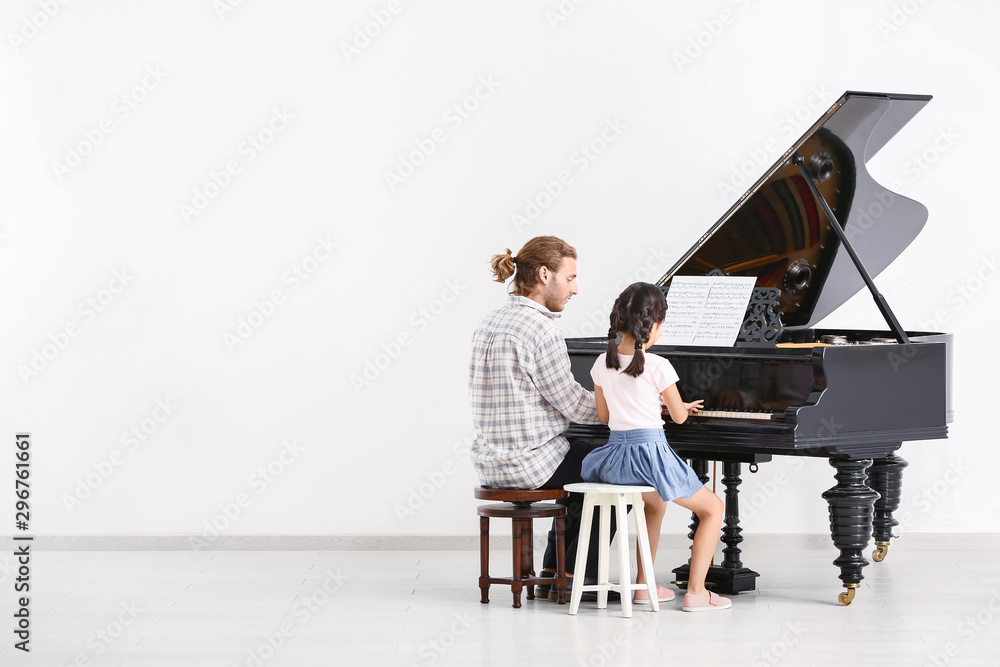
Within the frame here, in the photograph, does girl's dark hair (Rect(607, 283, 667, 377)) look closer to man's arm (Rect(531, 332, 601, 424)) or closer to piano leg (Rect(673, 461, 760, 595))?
man's arm (Rect(531, 332, 601, 424))

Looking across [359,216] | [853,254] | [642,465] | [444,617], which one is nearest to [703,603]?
[642,465]

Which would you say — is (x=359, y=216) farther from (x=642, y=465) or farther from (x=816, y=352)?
(x=816, y=352)

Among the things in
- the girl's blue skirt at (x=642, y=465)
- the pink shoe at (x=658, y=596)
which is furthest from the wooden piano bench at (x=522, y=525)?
the pink shoe at (x=658, y=596)

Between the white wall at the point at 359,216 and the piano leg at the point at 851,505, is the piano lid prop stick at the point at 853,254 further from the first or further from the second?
the white wall at the point at 359,216

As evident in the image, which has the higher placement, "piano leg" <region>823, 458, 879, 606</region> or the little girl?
the little girl

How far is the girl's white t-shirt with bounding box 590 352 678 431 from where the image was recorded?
398 cm

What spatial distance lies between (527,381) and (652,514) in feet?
2.27

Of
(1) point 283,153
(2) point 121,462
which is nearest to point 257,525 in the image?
(2) point 121,462

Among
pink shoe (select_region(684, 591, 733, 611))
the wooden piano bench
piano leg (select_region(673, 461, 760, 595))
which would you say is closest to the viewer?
the wooden piano bench

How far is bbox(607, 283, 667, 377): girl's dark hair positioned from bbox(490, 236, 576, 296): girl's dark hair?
0.33 m

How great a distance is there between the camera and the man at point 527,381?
13.4ft

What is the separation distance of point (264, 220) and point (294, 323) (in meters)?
0.52

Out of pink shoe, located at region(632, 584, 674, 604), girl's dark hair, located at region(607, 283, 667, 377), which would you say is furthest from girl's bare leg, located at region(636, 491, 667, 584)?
girl's dark hair, located at region(607, 283, 667, 377)

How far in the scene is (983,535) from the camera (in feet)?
17.8
